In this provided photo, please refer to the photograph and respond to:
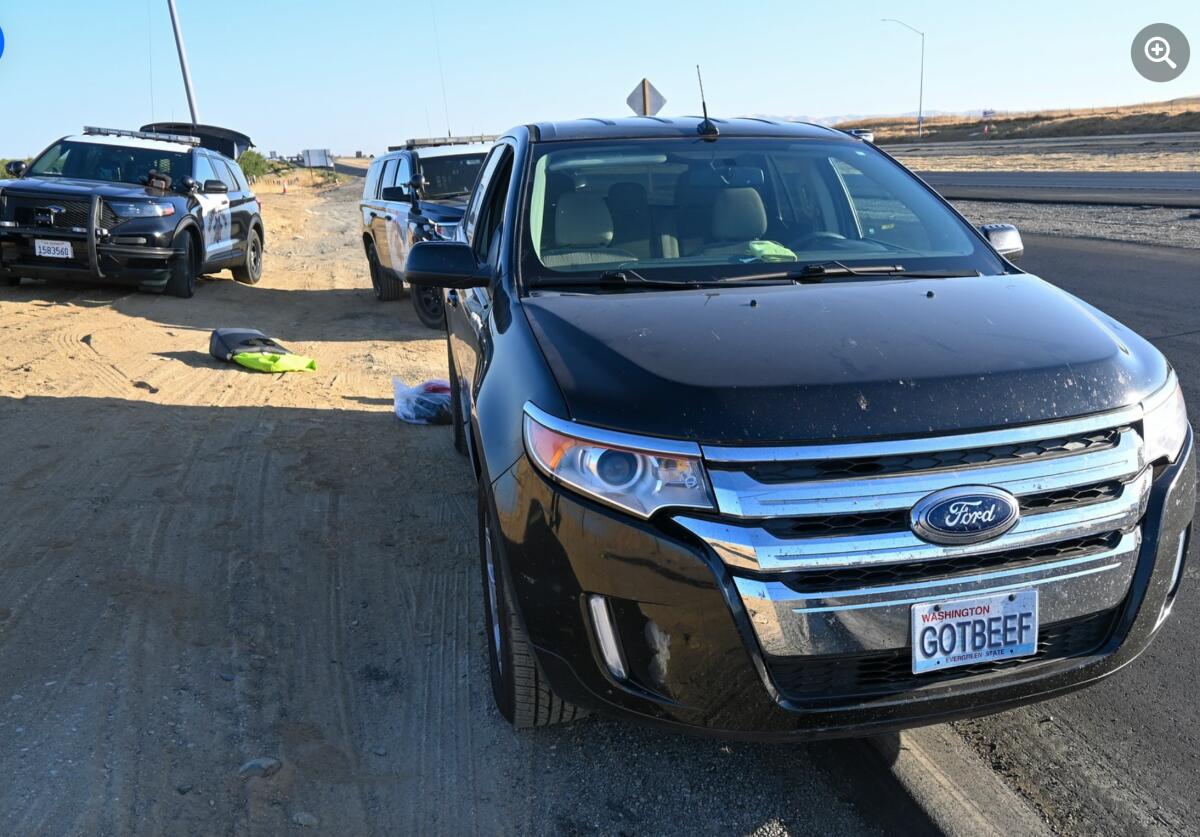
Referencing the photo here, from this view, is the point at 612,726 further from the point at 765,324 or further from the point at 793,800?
the point at 765,324

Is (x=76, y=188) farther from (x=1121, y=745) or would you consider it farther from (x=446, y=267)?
(x=1121, y=745)

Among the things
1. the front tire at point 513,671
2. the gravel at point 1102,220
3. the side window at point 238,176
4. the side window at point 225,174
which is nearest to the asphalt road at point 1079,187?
the gravel at point 1102,220

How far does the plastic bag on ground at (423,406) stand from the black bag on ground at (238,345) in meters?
2.17

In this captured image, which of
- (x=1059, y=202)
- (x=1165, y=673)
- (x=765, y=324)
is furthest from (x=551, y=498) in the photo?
(x=1059, y=202)

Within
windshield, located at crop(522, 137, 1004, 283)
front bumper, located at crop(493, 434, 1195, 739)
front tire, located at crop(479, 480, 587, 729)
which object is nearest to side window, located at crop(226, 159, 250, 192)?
windshield, located at crop(522, 137, 1004, 283)

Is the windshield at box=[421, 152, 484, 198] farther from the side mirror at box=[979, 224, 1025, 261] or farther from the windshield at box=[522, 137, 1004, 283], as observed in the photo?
the side mirror at box=[979, 224, 1025, 261]

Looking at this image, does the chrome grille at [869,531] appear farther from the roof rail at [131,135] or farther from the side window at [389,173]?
the roof rail at [131,135]

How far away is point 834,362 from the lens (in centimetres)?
260

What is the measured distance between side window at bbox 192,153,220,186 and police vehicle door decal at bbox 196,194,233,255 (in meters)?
0.26

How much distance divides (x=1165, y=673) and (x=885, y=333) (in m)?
1.63

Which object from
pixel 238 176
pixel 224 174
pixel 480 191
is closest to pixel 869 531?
pixel 480 191

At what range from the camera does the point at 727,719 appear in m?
2.46

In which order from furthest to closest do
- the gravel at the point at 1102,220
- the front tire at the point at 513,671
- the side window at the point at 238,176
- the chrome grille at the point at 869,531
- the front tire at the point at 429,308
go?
the side window at the point at 238,176 < the gravel at the point at 1102,220 < the front tire at the point at 429,308 < the front tire at the point at 513,671 < the chrome grille at the point at 869,531

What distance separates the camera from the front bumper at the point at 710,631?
93.0 inches
